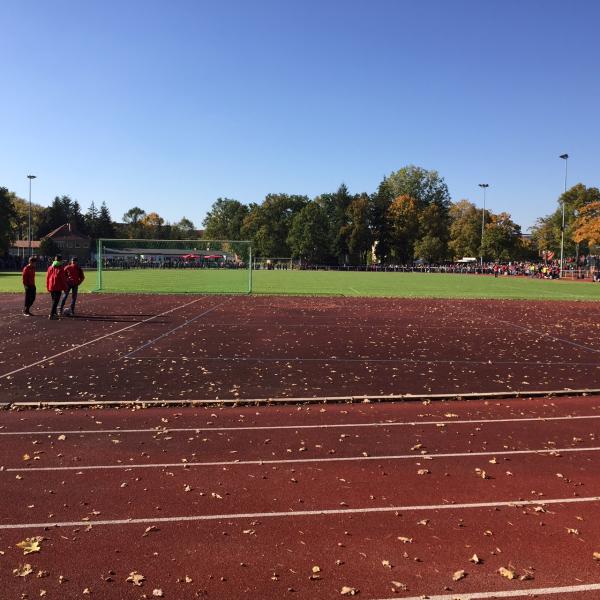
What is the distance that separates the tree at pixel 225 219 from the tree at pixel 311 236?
47.3m

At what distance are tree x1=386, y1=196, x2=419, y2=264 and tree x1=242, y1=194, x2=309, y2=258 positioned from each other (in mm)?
23893

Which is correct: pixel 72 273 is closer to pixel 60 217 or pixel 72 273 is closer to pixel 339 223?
pixel 339 223

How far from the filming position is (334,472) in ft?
18.9

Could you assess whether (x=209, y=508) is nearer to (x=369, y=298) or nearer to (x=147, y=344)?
(x=147, y=344)

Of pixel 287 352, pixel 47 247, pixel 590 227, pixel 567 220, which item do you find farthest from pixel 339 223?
pixel 287 352

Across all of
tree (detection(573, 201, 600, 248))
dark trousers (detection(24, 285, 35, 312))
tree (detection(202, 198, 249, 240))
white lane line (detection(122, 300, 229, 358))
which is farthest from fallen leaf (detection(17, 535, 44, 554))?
tree (detection(202, 198, 249, 240))

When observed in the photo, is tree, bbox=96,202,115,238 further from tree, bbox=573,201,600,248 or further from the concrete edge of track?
the concrete edge of track

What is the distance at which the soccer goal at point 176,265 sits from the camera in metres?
34.6

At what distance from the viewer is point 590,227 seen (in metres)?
57.0

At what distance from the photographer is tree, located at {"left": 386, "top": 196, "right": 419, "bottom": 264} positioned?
10762cm

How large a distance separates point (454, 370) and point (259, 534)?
737 centimetres

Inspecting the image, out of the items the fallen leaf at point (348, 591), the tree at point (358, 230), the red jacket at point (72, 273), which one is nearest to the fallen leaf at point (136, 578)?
the fallen leaf at point (348, 591)

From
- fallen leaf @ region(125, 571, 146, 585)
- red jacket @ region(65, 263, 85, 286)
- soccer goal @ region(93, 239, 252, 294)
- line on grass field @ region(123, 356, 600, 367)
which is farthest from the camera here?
soccer goal @ region(93, 239, 252, 294)

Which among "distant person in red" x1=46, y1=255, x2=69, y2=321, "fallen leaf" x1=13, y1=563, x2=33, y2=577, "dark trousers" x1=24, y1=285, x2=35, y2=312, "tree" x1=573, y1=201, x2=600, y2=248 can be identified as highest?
"tree" x1=573, y1=201, x2=600, y2=248
